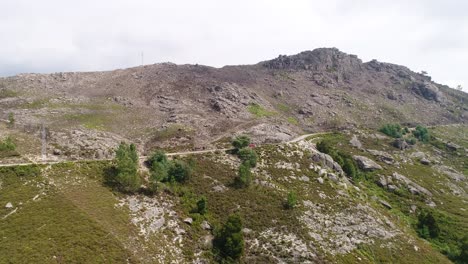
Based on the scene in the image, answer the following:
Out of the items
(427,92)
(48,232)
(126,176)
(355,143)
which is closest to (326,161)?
(355,143)

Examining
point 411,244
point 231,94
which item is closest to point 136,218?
point 411,244

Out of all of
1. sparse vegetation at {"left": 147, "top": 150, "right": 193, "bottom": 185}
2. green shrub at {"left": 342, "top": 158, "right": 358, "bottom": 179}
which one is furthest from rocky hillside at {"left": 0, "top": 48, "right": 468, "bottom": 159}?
green shrub at {"left": 342, "top": 158, "right": 358, "bottom": 179}

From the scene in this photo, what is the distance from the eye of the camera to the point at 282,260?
51406mm

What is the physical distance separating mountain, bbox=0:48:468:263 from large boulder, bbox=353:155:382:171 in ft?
1.31

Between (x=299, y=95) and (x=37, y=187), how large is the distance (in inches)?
4650

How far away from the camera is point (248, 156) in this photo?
76.1 meters

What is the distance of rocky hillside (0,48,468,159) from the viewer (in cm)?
9188

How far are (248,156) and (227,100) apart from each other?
156 ft

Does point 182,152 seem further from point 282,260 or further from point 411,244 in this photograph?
point 411,244

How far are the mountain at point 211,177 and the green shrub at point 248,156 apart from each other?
0.30 m

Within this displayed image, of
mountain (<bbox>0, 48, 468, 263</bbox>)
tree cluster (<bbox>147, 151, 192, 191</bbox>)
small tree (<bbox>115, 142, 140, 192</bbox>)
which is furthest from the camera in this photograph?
tree cluster (<bbox>147, 151, 192, 191</bbox>)

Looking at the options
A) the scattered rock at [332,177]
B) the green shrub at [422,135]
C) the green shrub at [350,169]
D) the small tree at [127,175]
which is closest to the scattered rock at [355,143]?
the green shrub at [350,169]

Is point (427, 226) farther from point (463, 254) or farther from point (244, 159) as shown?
point (244, 159)

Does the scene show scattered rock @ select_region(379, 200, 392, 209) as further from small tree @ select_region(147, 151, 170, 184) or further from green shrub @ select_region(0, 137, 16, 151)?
green shrub @ select_region(0, 137, 16, 151)
